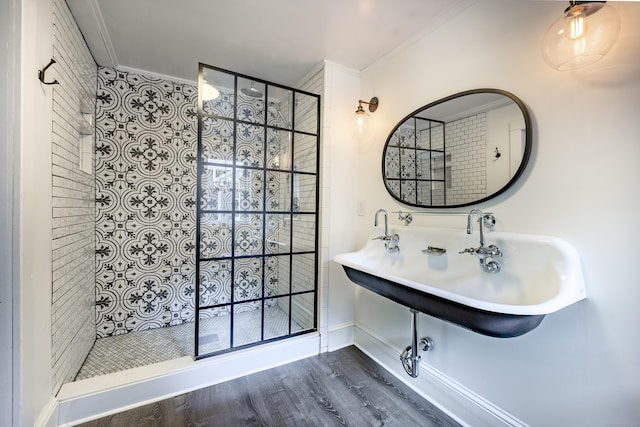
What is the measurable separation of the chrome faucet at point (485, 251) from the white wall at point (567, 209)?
0.06 metres

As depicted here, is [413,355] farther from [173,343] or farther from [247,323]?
[173,343]

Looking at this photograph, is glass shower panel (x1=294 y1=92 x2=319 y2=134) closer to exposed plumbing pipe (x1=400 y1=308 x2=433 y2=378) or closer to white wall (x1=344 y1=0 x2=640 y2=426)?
white wall (x1=344 y1=0 x2=640 y2=426)

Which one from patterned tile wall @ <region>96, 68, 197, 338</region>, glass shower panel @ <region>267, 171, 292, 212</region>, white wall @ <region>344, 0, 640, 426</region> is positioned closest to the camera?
white wall @ <region>344, 0, 640, 426</region>

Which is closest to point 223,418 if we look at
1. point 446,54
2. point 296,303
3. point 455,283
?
point 296,303

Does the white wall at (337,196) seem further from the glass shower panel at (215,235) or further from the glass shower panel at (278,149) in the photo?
the glass shower panel at (215,235)

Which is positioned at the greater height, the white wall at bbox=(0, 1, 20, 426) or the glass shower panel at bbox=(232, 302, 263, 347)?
the white wall at bbox=(0, 1, 20, 426)

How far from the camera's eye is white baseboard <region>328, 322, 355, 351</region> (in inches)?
87.5

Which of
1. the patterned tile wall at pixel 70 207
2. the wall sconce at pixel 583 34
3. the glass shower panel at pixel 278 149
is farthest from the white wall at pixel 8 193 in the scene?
the wall sconce at pixel 583 34

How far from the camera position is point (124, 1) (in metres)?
1.55

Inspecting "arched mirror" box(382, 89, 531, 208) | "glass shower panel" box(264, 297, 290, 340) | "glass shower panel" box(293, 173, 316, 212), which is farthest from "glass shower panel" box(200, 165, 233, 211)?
"arched mirror" box(382, 89, 531, 208)

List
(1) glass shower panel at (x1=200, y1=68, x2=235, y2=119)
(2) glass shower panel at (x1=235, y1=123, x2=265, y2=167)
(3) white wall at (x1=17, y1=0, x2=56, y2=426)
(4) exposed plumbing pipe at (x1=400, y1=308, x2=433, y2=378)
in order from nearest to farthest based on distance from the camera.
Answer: (3) white wall at (x1=17, y1=0, x2=56, y2=426), (4) exposed plumbing pipe at (x1=400, y1=308, x2=433, y2=378), (1) glass shower panel at (x1=200, y1=68, x2=235, y2=119), (2) glass shower panel at (x1=235, y1=123, x2=265, y2=167)

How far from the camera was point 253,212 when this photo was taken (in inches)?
76.7

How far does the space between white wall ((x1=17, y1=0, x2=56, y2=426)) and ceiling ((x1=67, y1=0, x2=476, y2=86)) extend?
51 cm

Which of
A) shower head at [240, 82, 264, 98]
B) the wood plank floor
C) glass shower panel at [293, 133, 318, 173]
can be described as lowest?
the wood plank floor
